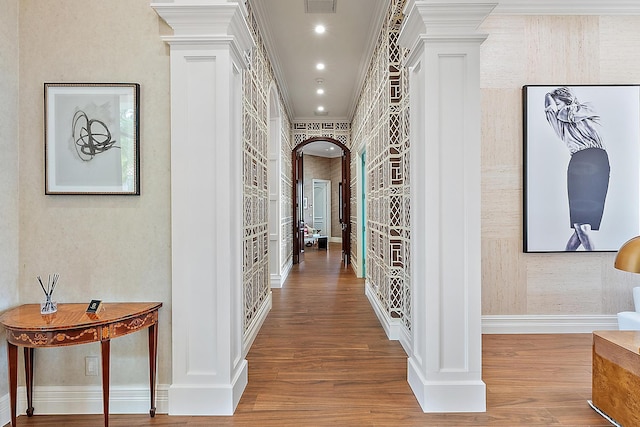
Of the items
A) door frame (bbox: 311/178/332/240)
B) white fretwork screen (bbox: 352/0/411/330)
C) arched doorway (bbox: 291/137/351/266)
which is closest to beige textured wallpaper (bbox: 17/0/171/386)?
white fretwork screen (bbox: 352/0/411/330)

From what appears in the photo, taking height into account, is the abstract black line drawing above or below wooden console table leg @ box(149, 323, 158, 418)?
above

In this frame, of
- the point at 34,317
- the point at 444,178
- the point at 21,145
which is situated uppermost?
the point at 21,145

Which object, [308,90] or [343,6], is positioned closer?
[343,6]

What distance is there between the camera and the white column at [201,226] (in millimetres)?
2016

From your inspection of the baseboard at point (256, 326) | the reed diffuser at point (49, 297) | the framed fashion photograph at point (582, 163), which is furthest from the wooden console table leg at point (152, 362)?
the framed fashion photograph at point (582, 163)

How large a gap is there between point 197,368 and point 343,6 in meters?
3.28

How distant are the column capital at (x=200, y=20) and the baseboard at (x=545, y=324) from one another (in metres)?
3.22

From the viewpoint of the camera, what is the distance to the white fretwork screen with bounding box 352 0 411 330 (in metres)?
2.82

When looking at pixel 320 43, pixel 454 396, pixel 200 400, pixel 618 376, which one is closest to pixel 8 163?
pixel 200 400

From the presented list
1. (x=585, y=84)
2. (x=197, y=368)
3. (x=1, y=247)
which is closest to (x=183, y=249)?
(x=197, y=368)

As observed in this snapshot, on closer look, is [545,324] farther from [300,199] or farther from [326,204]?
[326,204]

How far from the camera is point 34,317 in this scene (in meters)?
1.82

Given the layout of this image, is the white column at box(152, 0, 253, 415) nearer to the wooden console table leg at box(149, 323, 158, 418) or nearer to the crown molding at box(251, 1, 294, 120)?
the wooden console table leg at box(149, 323, 158, 418)

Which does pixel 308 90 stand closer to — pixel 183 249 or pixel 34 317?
pixel 183 249
